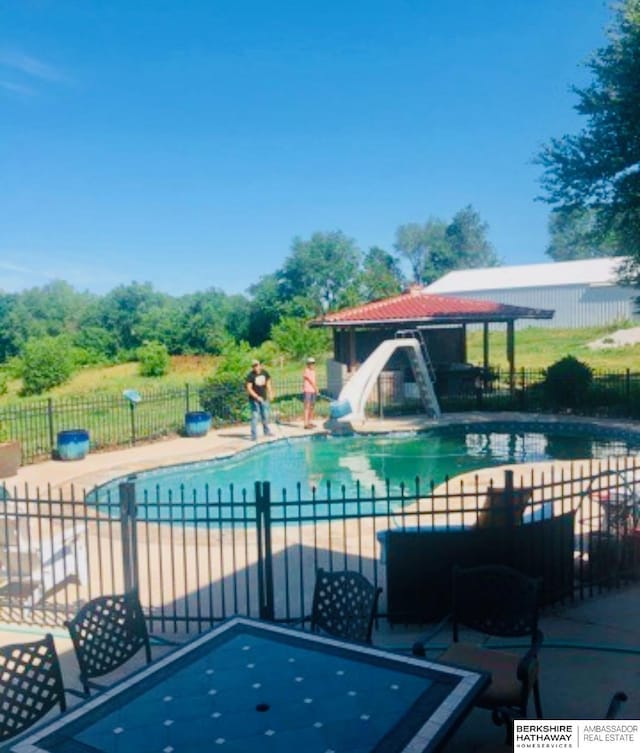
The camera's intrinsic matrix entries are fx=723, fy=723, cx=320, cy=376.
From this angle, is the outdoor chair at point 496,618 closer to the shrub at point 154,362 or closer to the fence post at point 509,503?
the fence post at point 509,503

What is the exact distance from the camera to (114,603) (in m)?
4.63

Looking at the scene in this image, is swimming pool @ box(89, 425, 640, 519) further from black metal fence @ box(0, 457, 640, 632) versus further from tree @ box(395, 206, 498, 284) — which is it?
tree @ box(395, 206, 498, 284)

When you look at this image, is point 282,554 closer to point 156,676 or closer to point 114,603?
point 114,603

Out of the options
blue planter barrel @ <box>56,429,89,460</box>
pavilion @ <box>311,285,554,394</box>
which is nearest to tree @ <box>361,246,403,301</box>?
pavilion @ <box>311,285,554,394</box>

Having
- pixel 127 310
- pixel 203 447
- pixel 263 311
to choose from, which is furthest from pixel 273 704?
pixel 127 310

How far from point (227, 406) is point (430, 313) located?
7365 millimetres

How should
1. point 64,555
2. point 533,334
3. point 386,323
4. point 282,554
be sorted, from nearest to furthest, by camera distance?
point 64,555
point 282,554
point 386,323
point 533,334

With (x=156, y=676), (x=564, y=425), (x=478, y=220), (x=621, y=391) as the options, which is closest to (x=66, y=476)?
(x=156, y=676)

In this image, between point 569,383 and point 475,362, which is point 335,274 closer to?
point 475,362

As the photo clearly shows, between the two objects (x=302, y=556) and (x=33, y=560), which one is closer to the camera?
(x=33, y=560)

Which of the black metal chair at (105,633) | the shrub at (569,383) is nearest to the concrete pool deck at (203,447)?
the shrub at (569,383)

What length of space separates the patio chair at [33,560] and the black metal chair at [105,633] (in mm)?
2603

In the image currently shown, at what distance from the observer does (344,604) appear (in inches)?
190

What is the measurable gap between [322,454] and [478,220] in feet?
259
